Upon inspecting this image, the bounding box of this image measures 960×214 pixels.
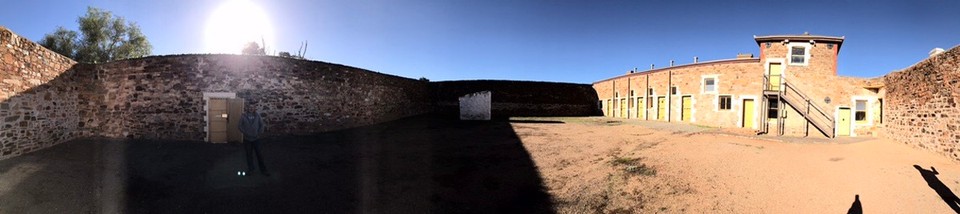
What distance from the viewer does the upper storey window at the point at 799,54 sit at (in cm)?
1544

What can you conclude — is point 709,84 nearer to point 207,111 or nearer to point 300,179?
point 300,179

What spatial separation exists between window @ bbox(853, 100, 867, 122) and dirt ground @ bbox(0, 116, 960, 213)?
24.4ft

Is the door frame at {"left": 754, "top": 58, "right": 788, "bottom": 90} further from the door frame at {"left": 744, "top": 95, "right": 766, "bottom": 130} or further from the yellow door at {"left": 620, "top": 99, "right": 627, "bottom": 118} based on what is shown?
the yellow door at {"left": 620, "top": 99, "right": 627, "bottom": 118}

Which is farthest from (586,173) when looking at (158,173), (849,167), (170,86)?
(170,86)


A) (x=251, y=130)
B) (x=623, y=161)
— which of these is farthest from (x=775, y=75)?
(x=251, y=130)

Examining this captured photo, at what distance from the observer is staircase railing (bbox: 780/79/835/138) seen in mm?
14953

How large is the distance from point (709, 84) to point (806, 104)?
3.69 metres

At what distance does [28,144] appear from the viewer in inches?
281

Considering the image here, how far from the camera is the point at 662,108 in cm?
2005

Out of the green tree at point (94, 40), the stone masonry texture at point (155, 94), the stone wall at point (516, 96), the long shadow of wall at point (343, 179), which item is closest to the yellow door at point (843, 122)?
the stone wall at point (516, 96)

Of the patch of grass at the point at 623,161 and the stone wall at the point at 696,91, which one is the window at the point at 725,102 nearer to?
the stone wall at the point at 696,91

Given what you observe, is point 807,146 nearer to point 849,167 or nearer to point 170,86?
point 849,167

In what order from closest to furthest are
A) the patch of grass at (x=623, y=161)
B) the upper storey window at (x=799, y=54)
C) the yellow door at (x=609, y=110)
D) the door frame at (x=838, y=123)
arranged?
the patch of grass at (x=623, y=161)
the door frame at (x=838, y=123)
the upper storey window at (x=799, y=54)
the yellow door at (x=609, y=110)

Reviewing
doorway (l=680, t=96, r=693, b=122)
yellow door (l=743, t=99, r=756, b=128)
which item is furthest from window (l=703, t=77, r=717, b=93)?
yellow door (l=743, t=99, r=756, b=128)
